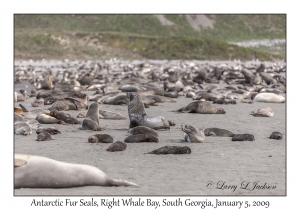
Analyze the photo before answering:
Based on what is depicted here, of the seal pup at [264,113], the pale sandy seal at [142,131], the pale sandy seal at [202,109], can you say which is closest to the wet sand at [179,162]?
the pale sandy seal at [142,131]

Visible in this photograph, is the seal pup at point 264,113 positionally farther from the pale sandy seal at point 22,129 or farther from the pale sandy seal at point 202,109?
the pale sandy seal at point 22,129

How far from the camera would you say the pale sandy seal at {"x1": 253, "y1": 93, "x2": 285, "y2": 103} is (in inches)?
585

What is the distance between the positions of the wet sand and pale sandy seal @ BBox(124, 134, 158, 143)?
0.13 metres

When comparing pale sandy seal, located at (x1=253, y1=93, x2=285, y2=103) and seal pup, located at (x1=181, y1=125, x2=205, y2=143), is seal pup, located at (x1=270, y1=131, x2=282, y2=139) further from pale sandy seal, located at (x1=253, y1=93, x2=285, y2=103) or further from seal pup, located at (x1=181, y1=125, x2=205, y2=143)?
pale sandy seal, located at (x1=253, y1=93, x2=285, y2=103)

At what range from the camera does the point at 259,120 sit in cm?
1129

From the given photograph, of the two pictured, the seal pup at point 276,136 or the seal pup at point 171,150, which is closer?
the seal pup at point 171,150

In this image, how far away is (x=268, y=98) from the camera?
1502 centimetres

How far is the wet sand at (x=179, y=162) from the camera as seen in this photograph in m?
5.47

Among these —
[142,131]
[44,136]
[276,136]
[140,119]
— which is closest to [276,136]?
[276,136]

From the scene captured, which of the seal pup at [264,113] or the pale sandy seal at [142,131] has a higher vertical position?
the seal pup at [264,113]

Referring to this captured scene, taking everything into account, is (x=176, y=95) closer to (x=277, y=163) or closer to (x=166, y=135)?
(x=166, y=135)

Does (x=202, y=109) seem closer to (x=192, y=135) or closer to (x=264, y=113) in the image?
(x=264, y=113)

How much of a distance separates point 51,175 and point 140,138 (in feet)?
9.82

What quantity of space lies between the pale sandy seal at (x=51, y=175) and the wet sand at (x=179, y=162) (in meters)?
0.08
